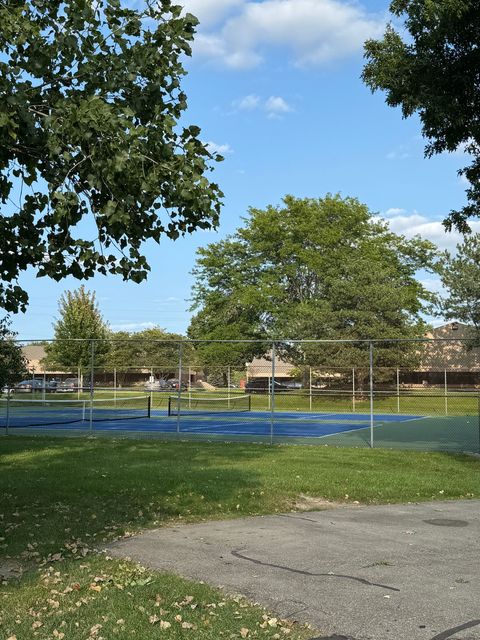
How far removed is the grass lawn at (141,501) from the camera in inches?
193

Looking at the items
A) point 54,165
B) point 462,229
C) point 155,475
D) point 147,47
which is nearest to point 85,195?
point 54,165

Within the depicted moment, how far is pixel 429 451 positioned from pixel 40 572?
42.5 feet

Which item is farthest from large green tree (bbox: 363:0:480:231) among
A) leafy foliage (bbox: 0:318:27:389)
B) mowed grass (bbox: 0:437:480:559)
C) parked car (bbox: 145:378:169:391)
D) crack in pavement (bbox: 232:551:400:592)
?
parked car (bbox: 145:378:169:391)

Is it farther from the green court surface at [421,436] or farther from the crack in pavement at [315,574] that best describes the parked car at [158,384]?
the crack in pavement at [315,574]

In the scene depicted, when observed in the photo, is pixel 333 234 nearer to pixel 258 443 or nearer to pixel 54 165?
pixel 258 443

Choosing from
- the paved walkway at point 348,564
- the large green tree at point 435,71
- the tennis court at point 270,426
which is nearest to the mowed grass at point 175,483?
the paved walkway at point 348,564

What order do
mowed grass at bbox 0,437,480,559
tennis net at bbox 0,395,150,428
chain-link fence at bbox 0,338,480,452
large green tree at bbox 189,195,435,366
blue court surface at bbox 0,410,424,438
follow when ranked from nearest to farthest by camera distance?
1. mowed grass at bbox 0,437,480,559
2. chain-link fence at bbox 0,338,480,452
3. blue court surface at bbox 0,410,424,438
4. tennis net at bbox 0,395,150,428
5. large green tree at bbox 189,195,435,366

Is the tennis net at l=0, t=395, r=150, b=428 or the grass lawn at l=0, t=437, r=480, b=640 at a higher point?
the grass lawn at l=0, t=437, r=480, b=640

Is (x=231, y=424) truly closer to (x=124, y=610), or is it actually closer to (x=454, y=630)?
(x=124, y=610)

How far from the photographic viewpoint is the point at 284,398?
113ft

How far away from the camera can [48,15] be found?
6375 mm

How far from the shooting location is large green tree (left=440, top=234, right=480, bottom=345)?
40938 mm

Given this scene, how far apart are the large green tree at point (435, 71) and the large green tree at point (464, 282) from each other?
99.1 ft

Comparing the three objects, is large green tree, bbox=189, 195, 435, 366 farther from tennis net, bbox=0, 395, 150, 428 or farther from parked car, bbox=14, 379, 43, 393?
parked car, bbox=14, 379, 43, 393
